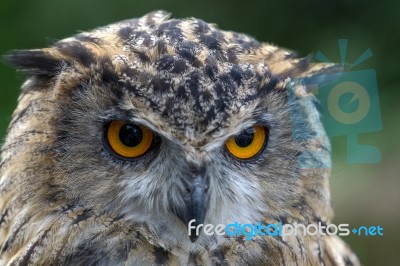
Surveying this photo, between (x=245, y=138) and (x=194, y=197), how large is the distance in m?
0.18

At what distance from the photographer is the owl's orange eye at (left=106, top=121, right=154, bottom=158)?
4.83 ft

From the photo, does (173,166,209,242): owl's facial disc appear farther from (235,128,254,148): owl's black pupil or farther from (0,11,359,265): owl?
(235,128,254,148): owl's black pupil

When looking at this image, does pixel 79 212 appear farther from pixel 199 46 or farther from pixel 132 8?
pixel 132 8

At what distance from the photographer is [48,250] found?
1547mm

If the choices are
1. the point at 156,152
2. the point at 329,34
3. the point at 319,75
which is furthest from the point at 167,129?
the point at 329,34

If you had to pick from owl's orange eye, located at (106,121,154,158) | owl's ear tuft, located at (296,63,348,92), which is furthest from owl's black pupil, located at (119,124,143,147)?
owl's ear tuft, located at (296,63,348,92)

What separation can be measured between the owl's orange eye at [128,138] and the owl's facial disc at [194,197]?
0.11 m

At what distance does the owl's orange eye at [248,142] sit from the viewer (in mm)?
1511
